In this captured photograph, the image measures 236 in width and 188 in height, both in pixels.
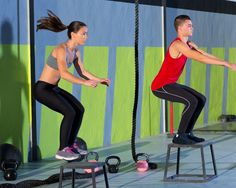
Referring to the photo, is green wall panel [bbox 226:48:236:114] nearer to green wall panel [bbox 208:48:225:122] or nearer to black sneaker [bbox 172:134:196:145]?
green wall panel [bbox 208:48:225:122]

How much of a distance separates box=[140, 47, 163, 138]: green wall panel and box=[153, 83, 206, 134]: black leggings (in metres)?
4.43

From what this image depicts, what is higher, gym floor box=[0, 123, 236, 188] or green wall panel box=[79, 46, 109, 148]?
green wall panel box=[79, 46, 109, 148]

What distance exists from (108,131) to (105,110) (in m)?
0.35

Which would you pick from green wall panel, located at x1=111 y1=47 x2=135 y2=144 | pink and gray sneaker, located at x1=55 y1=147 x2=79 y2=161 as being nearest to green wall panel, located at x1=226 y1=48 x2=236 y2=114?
green wall panel, located at x1=111 y1=47 x2=135 y2=144

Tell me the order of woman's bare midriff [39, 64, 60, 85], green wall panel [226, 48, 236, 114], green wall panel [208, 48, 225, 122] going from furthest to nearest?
1. green wall panel [226, 48, 236, 114]
2. green wall panel [208, 48, 225, 122]
3. woman's bare midriff [39, 64, 60, 85]

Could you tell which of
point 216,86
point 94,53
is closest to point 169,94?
point 94,53

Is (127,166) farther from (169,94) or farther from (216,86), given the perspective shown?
(216,86)

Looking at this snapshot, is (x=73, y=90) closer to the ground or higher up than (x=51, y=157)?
higher up

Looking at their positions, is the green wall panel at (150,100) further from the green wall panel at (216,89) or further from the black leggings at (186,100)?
the black leggings at (186,100)

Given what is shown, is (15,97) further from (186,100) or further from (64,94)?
(186,100)

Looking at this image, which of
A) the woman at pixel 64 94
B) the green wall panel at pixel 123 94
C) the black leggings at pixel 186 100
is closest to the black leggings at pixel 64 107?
the woman at pixel 64 94

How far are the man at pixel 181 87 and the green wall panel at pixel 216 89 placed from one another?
7.11 m

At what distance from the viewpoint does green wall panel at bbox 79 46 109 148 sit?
11.3 m

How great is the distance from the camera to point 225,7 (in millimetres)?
16188
